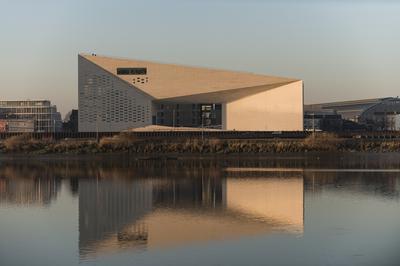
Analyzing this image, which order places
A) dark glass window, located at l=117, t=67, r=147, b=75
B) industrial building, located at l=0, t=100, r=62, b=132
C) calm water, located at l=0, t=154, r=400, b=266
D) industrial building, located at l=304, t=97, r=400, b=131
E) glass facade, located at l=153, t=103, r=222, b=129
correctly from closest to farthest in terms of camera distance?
1. calm water, located at l=0, t=154, r=400, b=266
2. dark glass window, located at l=117, t=67, r=147, b=75
3. glass facade, located at l=153, t=103, r=222, b=129
4. industrial building, located at l=304, t=97, r=400, b=131
5. industrial building, located at l=0, t=100, r=62, b=132

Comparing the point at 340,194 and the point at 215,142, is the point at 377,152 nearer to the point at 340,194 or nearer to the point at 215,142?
the point at 215,142

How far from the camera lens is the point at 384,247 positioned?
11758 mm

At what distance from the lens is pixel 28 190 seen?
22734 millimetres

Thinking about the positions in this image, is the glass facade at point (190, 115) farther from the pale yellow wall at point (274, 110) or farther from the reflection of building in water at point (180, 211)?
the reflection of building in water at point (180, 211)

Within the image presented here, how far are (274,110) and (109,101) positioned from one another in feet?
57.5

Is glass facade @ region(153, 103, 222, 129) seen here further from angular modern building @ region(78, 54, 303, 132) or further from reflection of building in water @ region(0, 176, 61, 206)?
reflection of building in water @ region(0, 176, 61, 206)

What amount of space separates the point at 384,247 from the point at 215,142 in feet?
117

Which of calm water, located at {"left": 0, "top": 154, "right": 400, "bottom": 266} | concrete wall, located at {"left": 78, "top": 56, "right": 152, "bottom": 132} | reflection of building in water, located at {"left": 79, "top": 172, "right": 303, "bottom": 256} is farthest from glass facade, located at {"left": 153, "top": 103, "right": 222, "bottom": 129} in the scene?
reflection of building in water, located at {"left": 79, "top": 172, "right": 303, "bottom": 256}

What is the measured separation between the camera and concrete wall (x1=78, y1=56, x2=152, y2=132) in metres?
64.5

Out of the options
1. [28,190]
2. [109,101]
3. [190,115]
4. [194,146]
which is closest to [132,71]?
[109,101]

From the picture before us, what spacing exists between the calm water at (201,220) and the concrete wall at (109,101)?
37.0 meters

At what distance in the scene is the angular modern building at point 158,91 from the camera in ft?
210

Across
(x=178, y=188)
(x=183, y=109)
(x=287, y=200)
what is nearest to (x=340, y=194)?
(x=287, y=200)

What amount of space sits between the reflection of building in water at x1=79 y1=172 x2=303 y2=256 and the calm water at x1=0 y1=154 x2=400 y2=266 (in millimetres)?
29
